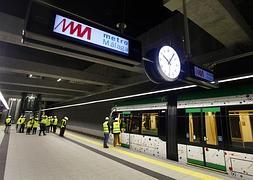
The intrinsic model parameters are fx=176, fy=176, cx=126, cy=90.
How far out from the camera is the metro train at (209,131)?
3.92m

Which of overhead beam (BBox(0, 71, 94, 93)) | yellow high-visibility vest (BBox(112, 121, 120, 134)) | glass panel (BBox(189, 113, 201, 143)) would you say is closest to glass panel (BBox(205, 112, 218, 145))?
glass panel (BBox(189, 113, 201, 143))

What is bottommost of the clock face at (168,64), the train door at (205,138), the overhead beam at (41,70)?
the train door at (205,138)

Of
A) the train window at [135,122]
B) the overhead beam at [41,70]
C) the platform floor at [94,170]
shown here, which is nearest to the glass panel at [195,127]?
the platform floor at [94,170]

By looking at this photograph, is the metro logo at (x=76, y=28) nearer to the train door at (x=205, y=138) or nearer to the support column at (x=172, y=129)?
the train door at (x=205, y=138)

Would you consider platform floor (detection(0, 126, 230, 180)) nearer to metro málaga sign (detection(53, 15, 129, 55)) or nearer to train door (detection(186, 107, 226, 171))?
train door (detection(186, 107, 226, 171))

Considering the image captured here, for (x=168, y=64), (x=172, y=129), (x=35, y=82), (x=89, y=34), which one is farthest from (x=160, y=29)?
(x=35, y=82)

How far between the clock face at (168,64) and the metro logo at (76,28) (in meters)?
1.12

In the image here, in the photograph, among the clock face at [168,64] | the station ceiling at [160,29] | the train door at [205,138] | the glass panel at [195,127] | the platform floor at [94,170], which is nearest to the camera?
the clock face at [168,64]

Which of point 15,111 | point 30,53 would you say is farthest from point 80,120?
point 15,111

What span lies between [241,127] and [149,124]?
321 cm

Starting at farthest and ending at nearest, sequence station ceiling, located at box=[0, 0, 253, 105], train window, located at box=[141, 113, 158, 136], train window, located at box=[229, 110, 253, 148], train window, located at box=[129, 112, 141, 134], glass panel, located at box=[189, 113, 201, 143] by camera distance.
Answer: train window, located at box=[129, 112, 141, 134] → train window, located at box=[141, 113, 158, 136] → glass panel, located at box=[189, 113, 201, 143] → train window, located at box=[229, 110, 253, 148] → station ceiling, located at box=[0, 0, 253, 105]

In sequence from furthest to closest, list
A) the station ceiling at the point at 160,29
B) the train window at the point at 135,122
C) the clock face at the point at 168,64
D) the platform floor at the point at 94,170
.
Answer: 1. the train window at the point at 135,122
2. the platform floor at the point at 94,170
3. the station ceiling at the point at 160,29
4. the clock face at the point at 168,64

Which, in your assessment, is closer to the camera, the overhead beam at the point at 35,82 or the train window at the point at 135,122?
the train window at the point at 135,122

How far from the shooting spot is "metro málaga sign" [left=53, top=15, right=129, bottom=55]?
1987 millimetres
